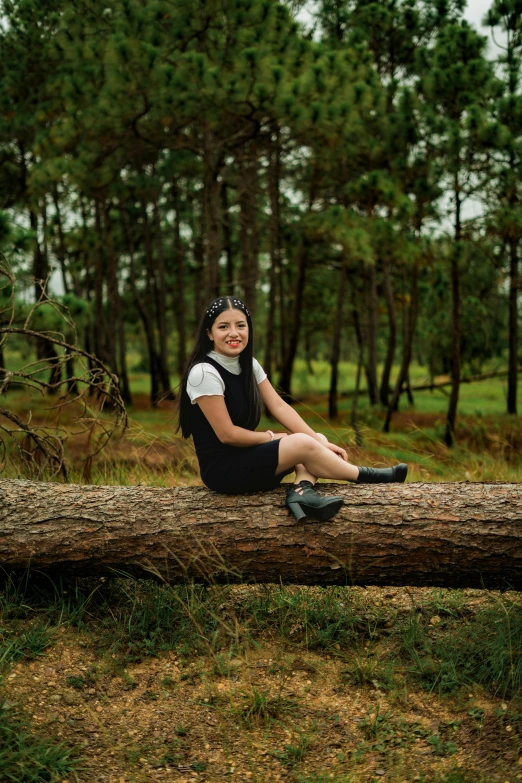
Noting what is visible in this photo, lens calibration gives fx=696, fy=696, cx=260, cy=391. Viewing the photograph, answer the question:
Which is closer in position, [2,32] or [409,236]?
[409,236]

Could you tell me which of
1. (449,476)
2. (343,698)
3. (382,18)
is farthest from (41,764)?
(382,18)

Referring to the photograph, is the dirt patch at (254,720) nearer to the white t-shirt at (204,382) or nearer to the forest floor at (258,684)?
the forest floor at (258,684)

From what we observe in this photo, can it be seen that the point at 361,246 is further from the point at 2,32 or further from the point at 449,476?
the point at 2,32

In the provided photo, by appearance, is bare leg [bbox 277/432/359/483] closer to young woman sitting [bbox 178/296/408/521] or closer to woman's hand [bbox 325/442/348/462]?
young woman sitting [bbox 178/296/408/521]

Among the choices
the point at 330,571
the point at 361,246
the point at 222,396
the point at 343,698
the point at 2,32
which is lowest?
the point at 343,698

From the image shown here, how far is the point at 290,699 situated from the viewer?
3365mm

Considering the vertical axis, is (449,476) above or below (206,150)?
below

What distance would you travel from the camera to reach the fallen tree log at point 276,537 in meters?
3.54

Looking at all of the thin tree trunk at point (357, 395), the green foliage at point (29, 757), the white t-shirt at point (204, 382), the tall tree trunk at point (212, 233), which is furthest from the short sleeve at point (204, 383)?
the tall tree trunk at point (212, 233)

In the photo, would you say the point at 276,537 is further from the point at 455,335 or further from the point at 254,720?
the point at 455,335

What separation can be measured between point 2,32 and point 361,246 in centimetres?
1022

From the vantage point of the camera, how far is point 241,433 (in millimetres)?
3783

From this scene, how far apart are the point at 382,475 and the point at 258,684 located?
52.5 inches

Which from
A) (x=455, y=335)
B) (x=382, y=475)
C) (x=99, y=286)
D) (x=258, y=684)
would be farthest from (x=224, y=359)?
(x=99, y=286)
